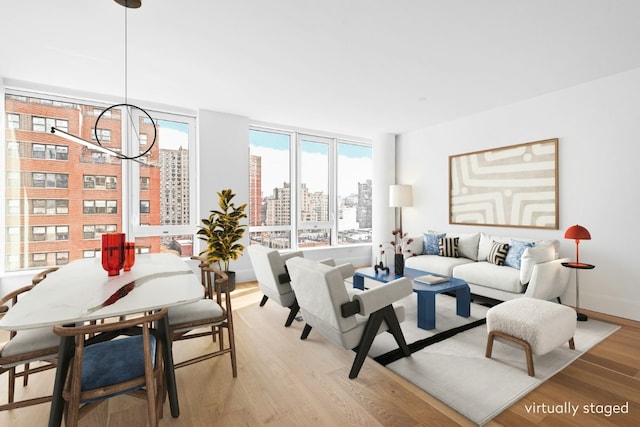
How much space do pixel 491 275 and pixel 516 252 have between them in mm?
536

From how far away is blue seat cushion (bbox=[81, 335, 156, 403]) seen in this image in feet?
4.92

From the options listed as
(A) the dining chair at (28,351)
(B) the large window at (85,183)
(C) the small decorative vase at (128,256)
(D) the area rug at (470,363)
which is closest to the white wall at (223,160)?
(B) the large window at (85,183)

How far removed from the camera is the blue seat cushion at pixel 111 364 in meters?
1.50

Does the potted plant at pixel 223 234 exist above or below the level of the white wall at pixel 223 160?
below

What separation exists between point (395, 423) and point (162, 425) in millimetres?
1387

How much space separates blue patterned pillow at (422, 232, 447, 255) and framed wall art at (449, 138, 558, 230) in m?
0.52

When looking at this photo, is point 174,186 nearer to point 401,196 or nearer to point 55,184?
point 55,184

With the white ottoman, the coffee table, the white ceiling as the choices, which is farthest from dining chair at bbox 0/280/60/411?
the white ottoman

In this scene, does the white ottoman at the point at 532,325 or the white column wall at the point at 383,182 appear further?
the white column wall at the point at 383,182

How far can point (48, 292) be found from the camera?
1859mm

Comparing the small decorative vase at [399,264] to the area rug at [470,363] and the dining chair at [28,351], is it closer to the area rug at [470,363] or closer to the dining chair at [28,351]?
the area rug at [470,363]

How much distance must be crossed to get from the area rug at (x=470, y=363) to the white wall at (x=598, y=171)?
58cm

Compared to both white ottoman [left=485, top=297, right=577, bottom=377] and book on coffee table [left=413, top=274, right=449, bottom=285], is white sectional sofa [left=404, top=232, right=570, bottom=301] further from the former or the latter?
white ottoman [left=485, top=297, right=577, bottom=377]

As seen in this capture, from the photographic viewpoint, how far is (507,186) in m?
4.62
